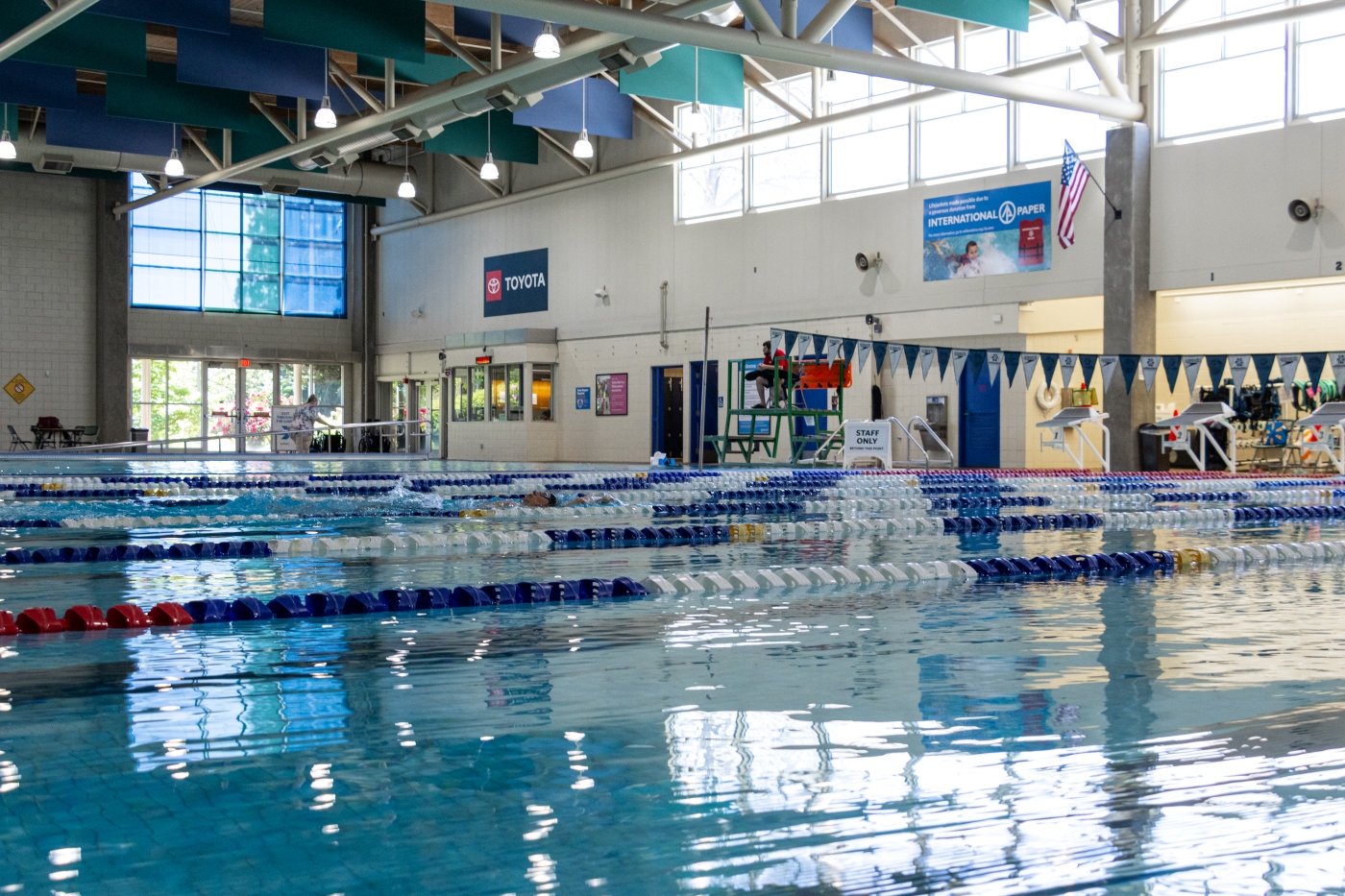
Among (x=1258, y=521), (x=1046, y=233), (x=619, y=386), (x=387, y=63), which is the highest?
(x=387, y=63)

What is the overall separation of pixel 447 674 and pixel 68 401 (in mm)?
30666

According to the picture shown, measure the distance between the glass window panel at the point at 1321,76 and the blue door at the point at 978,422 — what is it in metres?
6.30

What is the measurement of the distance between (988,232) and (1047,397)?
290 cm

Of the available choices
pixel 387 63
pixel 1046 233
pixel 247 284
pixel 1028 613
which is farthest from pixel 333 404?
pixel 1028 613

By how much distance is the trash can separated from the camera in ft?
62.0

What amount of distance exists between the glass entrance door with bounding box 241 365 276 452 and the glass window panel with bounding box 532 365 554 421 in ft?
29.4

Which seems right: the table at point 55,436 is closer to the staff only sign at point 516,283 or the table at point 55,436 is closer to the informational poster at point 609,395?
the staff only sign at point 516,283

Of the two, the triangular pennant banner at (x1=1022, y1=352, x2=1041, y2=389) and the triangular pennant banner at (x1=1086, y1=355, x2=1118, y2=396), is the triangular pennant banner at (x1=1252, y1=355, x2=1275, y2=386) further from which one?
the triangular pennant banner at (x1=1022, y1=352, x2=1041, y2=389)

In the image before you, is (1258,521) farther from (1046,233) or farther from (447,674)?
(1046,233)

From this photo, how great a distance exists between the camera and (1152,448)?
19.0 meters

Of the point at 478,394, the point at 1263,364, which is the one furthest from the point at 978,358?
the point at 478,394

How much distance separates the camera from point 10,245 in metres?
29.9

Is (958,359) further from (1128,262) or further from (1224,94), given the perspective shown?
(1224,94)

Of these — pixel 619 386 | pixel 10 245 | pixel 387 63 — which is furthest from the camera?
pixel 10 245
